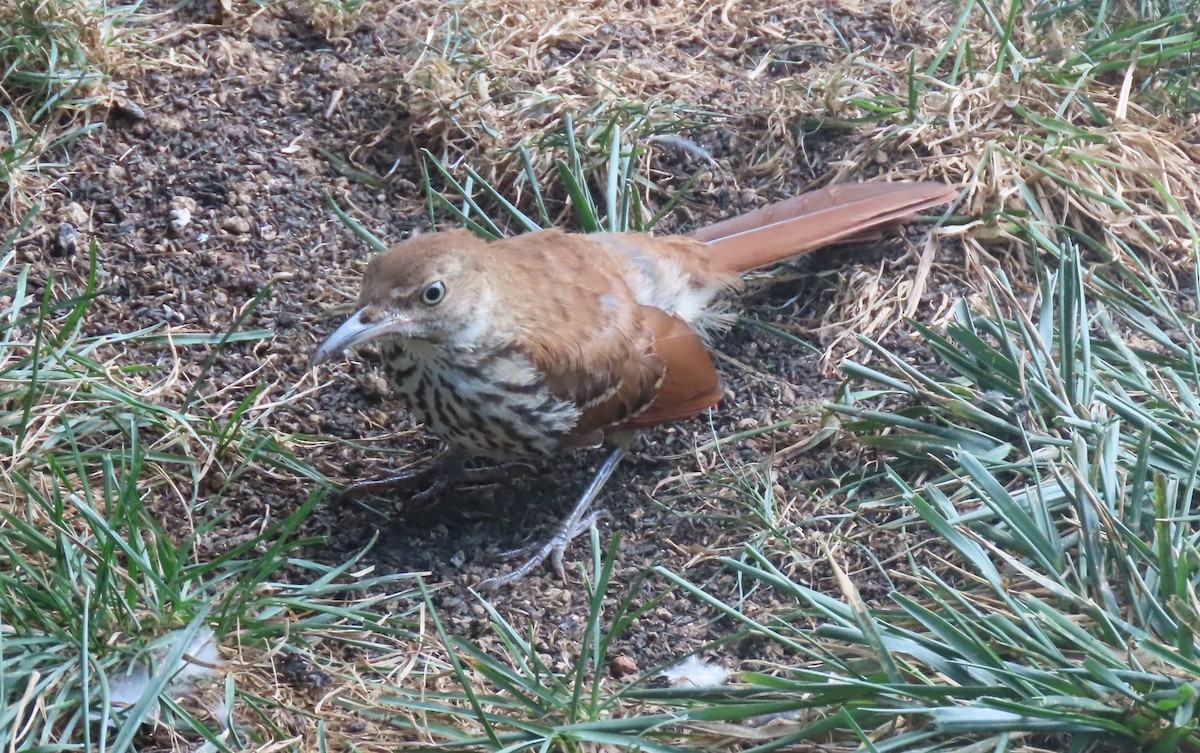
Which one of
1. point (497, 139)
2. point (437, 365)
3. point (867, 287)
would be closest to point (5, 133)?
point (497, 139)

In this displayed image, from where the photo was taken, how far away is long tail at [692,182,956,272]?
3.85 meters

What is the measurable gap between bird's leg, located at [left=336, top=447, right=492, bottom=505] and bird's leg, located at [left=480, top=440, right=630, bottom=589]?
0.33m

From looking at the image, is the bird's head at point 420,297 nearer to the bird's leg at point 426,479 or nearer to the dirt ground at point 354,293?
the bird's leg at point 426,479

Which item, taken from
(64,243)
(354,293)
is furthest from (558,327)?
(64,243)

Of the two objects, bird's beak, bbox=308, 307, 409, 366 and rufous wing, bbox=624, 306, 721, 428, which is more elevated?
bird's beak, bbox=308, 307, 409, 366

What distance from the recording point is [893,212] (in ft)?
12.7

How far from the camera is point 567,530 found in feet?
11.0

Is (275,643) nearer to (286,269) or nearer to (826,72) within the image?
(286,269)

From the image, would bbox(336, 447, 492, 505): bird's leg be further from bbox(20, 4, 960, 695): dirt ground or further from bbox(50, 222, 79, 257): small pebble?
bbox(50, 222, 79, 257): small pebble

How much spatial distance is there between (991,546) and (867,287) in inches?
59.9

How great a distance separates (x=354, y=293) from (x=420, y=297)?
0.87 metres

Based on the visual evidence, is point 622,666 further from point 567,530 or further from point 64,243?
point 64,243

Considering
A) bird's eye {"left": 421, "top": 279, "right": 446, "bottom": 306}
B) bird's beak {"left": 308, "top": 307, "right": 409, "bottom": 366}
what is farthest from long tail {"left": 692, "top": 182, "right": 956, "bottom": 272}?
bird's beak {"left": 308, "top": 307, "right": 409, "bottom": 366}

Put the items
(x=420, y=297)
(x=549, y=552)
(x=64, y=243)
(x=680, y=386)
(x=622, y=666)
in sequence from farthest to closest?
(x=64, y=243), (x=680, y=386), (x=549, y=552), (x=420, y=297), (x=622, y=666)
